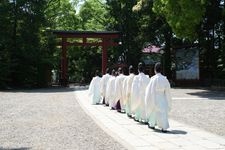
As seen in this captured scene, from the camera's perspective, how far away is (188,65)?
38562mm

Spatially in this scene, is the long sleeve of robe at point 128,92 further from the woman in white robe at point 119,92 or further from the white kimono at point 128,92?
the woman in white robe at point 119,92

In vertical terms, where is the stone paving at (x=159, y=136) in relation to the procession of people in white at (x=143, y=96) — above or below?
below

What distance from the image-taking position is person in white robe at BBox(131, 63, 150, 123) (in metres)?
14.0

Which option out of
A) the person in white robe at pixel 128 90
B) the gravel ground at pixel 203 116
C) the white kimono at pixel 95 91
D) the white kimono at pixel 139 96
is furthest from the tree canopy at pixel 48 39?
the white kimono at pixel 139 96

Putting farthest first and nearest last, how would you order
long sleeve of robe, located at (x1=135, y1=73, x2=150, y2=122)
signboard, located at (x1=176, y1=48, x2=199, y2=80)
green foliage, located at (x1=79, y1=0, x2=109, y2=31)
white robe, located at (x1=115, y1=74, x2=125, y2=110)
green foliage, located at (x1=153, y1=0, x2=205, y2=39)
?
green foliage, located at (x1=79, y1=0, x2=109, y2=31)
signboard, located at (x1=176, y1=48, x2=199, y2=80)
green foliage, located at (x1=153, y1=0, x2=205, y2=39)
white robe, located at (x1=115, y1=74, x2=125, y2=110)
long sleeve of robe, located at (x1=135, y1=73, x2=150, y2=122)

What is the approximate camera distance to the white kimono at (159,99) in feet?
39.7

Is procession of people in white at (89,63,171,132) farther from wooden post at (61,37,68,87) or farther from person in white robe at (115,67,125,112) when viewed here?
wooden post at (61,37,68,87)

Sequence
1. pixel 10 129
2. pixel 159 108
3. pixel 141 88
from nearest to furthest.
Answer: pixel 159 108, pixel 10 129, pixel 141 88

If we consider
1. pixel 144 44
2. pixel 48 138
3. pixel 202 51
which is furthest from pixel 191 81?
pixel 48 138

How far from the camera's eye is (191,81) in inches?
1523

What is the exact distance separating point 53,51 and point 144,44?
8.62m

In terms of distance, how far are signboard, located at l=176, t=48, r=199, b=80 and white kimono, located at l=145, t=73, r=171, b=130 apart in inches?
1045

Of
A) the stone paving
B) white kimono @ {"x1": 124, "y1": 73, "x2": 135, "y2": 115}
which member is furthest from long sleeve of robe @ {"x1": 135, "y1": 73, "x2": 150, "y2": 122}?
white kimono @ {"x1": 124, "y1": 73, "x2": 135, "y2": 115}

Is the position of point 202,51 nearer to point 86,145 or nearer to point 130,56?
point 130,56
